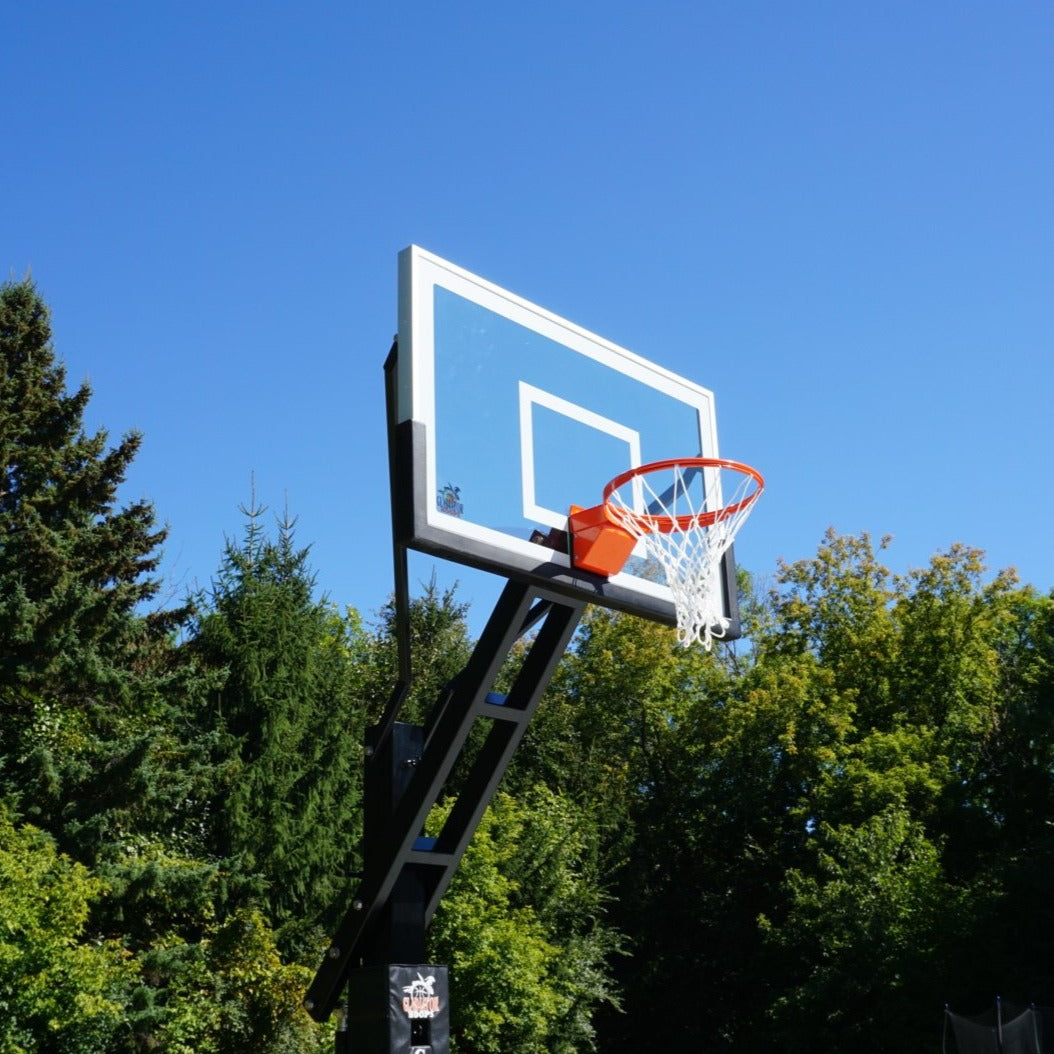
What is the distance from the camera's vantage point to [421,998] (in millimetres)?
7828

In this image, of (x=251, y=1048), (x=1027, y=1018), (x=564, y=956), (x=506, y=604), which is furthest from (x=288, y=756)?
(x=506, y=604)

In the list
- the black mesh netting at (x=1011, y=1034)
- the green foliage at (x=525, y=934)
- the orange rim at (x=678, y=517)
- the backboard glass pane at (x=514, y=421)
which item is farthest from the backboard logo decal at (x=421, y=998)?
the green foliage at (x=525, y=934)

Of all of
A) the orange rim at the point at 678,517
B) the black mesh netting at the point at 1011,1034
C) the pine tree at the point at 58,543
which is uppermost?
the pine tree at the point at 58,543

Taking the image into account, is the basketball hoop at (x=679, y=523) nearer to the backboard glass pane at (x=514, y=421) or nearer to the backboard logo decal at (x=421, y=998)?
the backboard glass pane at (x=514, y=421)

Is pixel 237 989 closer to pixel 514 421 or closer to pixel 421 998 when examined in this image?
pixel 421 998

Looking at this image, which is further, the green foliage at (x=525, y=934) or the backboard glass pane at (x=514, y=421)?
the green foliage at (x=525, y=934)

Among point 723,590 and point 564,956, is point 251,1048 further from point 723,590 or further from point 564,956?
point 723,590

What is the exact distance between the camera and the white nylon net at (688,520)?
812cm

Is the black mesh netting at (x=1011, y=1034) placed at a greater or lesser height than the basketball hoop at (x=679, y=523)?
lesser

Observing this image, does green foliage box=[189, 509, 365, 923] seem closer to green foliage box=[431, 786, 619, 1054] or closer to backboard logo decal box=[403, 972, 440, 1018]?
green foliage box=[431, 786, 619, 1054]

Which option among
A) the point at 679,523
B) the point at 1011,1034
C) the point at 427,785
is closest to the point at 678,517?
the point at 679,523

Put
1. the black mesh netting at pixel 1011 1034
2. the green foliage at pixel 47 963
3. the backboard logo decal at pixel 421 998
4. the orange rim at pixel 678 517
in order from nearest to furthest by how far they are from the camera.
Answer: the backboard logo decal at pixel 421 998 < the orange rim at pixel 678 517 < the black mesh netting at pixel 1011 1034 < the green foliage at pixel 47 963

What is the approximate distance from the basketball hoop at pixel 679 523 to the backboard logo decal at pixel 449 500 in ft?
2.92

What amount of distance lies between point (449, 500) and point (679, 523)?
1733 millimetres
